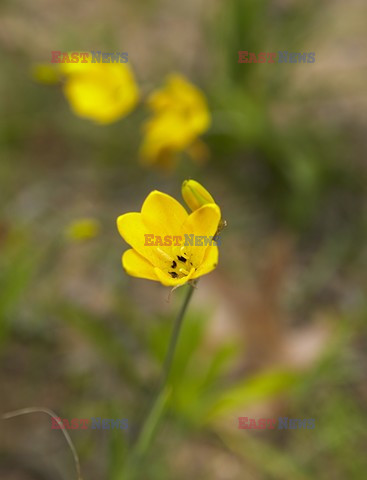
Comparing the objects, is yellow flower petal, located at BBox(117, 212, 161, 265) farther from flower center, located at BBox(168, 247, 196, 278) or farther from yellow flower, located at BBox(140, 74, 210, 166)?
yellow flower, located at BBox(140, 74, 210, 166)

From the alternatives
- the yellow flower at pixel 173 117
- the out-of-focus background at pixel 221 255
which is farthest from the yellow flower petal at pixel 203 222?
the yellow flower at pixel 173 117

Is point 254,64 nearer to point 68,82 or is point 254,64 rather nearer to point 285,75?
point 285,75

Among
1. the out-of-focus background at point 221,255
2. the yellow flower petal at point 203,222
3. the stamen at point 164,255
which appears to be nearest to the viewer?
the yellow flower petal at point 203,222

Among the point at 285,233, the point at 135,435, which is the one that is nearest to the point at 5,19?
the point at 285,233

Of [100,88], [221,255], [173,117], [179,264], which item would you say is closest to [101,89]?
[100,88]

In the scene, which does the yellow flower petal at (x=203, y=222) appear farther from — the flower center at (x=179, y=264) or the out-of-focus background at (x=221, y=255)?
the out-of-focus background at (x=221, y=255)

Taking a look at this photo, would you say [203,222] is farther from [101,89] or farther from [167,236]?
[101,89]

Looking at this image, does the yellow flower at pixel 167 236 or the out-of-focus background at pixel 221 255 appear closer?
the yellow flower at pixel 167 236

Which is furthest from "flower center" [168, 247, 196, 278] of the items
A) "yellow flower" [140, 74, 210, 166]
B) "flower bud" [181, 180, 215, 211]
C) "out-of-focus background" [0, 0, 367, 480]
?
"yellow flower" [140, 74, 210, 166]
